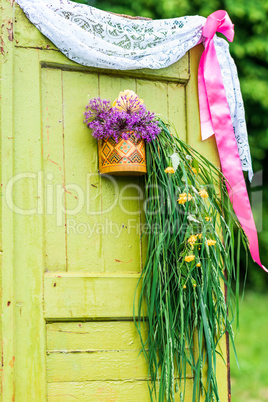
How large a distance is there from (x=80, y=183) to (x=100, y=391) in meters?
0.73

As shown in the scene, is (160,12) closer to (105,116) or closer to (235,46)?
(235,46)

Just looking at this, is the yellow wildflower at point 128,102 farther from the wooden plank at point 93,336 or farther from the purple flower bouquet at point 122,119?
the wooden plank at point 93,336

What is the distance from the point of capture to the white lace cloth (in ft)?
5.71

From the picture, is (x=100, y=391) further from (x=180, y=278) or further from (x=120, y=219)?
(x=120, y=219)

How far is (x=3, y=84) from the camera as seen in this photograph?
1.68 metres

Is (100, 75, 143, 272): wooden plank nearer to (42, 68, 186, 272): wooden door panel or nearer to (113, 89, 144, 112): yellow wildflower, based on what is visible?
(42, 68, 186, 272): wooden door panel

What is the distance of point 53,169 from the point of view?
1.74 metres

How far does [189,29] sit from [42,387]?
4.68 ft

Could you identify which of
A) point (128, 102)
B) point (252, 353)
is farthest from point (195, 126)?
point (252, 353)

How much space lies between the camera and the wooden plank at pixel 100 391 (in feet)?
5.42

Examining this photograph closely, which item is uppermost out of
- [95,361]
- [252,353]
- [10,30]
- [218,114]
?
[10,30]

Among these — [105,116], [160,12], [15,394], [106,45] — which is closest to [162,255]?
[105,116]

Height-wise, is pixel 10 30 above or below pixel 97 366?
above

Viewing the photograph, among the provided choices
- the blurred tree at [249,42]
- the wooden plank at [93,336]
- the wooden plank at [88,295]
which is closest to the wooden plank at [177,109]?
the wooden plank at [88,295]
